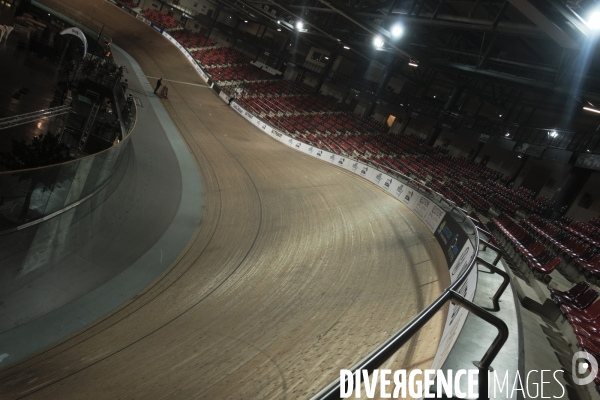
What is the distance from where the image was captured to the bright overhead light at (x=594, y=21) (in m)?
8.06

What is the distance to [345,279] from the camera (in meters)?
7.91

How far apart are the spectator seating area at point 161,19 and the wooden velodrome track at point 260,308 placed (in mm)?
41002

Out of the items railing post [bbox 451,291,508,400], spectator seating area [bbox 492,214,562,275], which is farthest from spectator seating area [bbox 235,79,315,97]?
railing post [bbox 451,291,508,400]

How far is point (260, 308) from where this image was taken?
6527 millimetres

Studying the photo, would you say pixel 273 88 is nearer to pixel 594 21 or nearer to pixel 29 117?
pixel 29 117

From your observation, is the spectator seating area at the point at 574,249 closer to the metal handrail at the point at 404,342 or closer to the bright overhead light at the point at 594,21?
the bright overhead light at the point at 594,21

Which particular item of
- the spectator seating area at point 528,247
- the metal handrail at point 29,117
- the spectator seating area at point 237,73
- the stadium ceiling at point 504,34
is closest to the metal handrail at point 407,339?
the spectator seating area at point 528,247

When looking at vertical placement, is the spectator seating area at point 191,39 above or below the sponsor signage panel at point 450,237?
above

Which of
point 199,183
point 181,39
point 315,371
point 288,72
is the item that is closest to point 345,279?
point 315,371

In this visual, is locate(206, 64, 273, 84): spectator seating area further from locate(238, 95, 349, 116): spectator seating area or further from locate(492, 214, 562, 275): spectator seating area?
locate(492, 214, 562, 275): spectator seating area

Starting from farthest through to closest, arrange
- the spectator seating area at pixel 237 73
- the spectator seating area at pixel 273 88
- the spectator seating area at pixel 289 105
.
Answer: the spectator seating area at pixel 237 73 < the spectator seating area at pixel 273 88 < the spectator seating area at pixel 289 105

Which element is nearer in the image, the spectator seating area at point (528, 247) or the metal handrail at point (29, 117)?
the spectator seating area at point (528, 247)

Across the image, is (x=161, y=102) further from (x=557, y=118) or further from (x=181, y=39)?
(x=181, y=39)

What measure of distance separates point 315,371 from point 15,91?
15.8m
